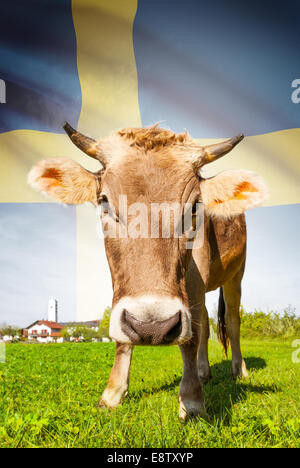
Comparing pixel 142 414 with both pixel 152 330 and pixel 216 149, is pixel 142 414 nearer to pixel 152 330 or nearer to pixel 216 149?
pixel 152 330

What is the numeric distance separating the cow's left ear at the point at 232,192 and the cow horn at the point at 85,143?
3.32ft

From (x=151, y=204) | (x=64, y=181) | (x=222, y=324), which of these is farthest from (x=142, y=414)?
(x=222, y=324)

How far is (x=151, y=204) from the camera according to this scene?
2852mm

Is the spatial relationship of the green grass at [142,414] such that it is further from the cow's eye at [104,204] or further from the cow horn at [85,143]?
the cow horn at [85,143]

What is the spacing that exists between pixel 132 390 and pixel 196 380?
122cm

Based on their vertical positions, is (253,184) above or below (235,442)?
above

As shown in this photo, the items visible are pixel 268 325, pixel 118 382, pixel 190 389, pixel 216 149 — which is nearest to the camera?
pixel 190 389

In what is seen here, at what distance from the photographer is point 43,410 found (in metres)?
3.32

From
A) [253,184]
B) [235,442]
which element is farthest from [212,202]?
[235,442]

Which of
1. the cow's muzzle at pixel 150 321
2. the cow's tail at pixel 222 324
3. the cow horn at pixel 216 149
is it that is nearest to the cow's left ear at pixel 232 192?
the cow horn at pixel 216 149

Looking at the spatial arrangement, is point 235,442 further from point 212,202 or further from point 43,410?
point 212,202

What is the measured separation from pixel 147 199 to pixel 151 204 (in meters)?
0.05

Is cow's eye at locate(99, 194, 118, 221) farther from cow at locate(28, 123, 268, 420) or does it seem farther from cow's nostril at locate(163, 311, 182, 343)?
cow's nostril at locate(163, 311, 182, 343)

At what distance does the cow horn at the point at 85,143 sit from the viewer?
3457 mm
